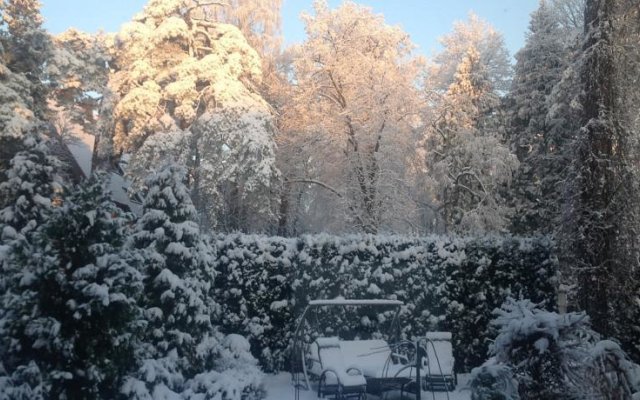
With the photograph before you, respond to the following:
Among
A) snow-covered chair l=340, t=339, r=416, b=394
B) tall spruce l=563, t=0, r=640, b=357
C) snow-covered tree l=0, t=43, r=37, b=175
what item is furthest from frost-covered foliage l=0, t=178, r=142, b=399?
snow-covered tree l=0, t=43, r=37, b=175

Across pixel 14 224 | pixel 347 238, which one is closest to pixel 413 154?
pixel 347 238

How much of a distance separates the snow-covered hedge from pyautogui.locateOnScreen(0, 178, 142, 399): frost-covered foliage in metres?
4.08

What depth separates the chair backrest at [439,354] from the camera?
7.41 m

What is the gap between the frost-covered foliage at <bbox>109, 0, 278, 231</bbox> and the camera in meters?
18.1

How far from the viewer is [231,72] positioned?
19.2 meters

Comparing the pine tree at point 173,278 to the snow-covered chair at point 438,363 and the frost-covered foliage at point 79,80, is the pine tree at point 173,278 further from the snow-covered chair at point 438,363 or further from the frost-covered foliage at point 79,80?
the frost-covered foliage at point 79,80

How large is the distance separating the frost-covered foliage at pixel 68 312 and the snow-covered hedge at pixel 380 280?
13.4 feet

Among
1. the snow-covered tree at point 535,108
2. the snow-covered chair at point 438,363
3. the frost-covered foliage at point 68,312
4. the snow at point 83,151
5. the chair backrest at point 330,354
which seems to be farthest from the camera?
the snow at point 83,151

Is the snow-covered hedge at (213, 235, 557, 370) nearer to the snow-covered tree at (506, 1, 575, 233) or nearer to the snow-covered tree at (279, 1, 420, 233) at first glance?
the snow-covered tree at (279, 1, 420, 233)

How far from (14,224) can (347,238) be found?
4929 millimetres

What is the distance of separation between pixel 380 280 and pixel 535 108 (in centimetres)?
1599

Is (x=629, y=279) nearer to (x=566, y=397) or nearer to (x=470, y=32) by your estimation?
(x=566, y=397)

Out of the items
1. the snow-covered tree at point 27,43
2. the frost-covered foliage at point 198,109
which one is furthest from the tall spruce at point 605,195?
the snow-covered tree at point 27,43

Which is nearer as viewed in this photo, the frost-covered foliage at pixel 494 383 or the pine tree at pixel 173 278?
the frost-covered foliage at pixel 494 383
